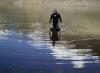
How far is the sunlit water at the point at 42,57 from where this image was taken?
13473 millimetres

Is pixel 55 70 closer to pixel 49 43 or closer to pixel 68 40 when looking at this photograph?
pixel 49 43

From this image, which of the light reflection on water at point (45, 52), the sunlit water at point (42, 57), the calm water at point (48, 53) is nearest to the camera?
the sunlit water at point (42, 57)

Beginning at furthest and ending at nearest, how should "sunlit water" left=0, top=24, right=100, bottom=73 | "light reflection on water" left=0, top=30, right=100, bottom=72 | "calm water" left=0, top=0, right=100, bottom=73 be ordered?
1. "light reflection on water" left=0, top=30, right=100, bottom=72
2. "calm water" left=0, top=0, right=100, bottom=73
3. "sunlit water" left=0, top=24, right=100, bottom=73

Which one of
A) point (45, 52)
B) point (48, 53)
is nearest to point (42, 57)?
point (48, 53)

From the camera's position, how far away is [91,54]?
1695cm

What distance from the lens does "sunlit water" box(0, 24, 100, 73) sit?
44.2ft

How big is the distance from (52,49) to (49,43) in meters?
2.03

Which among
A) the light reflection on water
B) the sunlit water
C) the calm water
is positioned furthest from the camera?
the light reflection on water

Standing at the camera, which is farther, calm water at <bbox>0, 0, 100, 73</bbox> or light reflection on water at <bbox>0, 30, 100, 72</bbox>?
light reflection on water at <bbox>0, 30, 100, 72</bbox>

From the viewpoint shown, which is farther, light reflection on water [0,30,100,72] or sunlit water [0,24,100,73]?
light reflection on water [0,30,100,72]

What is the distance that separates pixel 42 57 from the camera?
16.1 meters

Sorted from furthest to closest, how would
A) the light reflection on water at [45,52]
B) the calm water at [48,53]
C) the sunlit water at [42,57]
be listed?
the light reflection on water at [45,52] → the calm water at [48,53] → the sunlit water at [42,57]

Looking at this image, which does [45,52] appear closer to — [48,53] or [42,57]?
[48,53]

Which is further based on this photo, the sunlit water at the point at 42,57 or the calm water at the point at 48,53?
the calm water at the point at 48,53
